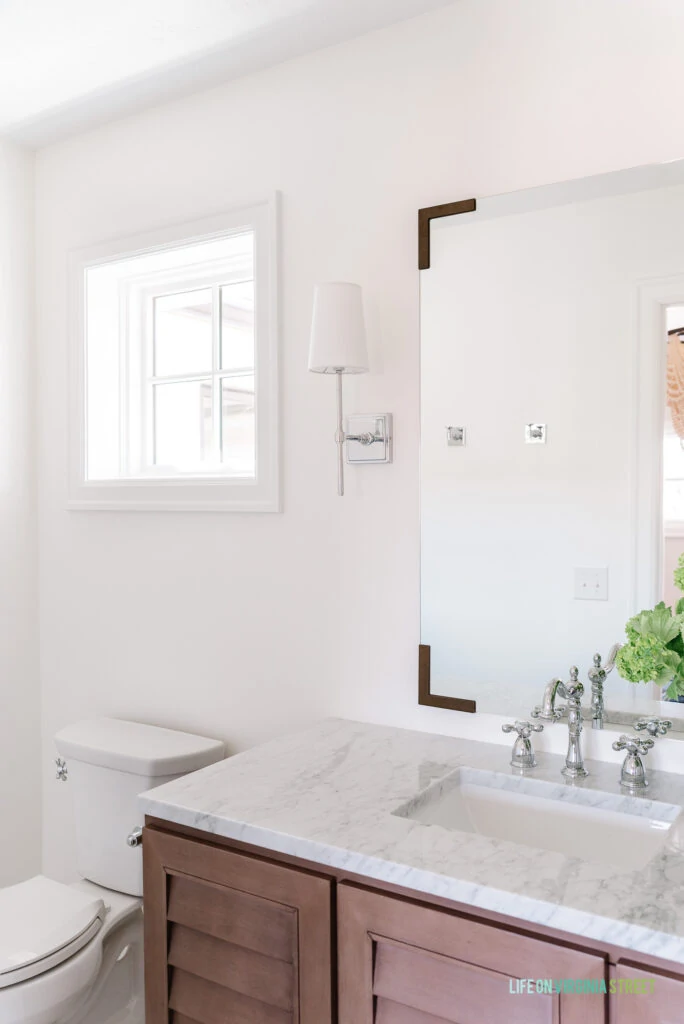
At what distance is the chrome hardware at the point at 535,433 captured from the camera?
64.0 inches

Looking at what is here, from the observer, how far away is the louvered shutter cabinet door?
123 cm

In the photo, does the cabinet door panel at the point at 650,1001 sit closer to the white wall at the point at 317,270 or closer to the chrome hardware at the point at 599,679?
the chrome hardware at the point at 599,679

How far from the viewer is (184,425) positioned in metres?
2.51

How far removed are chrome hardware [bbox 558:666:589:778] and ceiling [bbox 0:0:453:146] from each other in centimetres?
147

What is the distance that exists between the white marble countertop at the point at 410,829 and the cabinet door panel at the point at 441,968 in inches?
1.5

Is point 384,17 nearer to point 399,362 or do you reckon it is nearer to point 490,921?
point 399,362

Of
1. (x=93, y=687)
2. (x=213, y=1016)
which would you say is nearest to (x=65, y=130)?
(x=93, y=687)

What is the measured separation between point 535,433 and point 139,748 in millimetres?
1241

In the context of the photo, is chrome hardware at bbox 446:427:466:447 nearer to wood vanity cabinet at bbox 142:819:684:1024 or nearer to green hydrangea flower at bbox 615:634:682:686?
green hydrangea flower at bbox 615:634:682:686

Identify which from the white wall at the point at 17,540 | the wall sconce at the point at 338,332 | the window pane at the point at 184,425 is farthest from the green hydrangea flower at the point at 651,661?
the white wall at the point at 17,540

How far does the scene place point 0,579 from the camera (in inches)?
96.1

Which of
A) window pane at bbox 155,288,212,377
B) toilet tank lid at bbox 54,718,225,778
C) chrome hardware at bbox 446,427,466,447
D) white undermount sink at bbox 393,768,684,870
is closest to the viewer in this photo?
white undermount sink at bbox 393,768,684,870

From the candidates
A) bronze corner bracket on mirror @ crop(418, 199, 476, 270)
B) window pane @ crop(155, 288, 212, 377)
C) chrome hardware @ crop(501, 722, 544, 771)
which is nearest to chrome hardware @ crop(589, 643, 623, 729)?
chrome hardware @ crop(501, 722, 544, 771)

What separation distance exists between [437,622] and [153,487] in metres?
0.95
